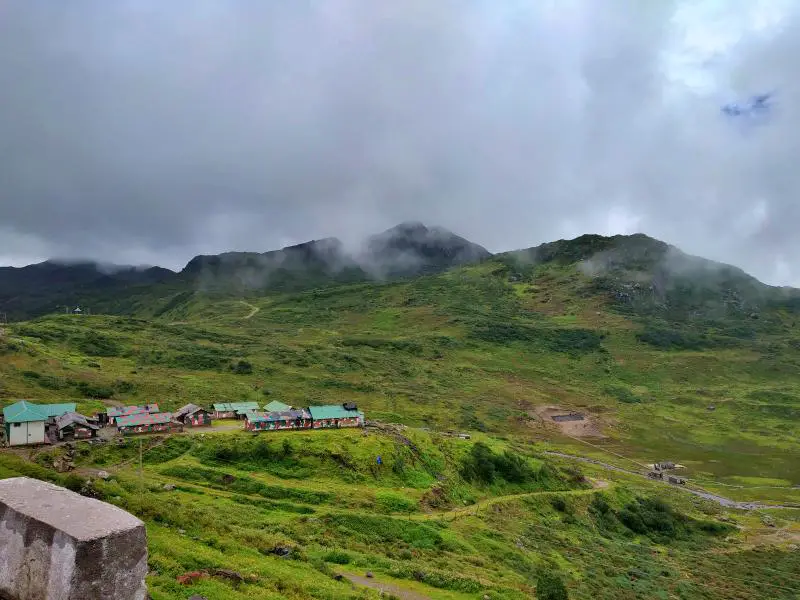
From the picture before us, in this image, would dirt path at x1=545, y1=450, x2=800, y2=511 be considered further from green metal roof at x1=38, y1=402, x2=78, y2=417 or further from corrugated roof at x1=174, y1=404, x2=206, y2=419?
green metal roof at x1=38, y1=402, x2=78, y2=417

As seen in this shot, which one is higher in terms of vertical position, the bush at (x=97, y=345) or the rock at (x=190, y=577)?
the bush at (x=97, y=345)

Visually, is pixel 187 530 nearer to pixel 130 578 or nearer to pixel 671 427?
pixel 130 578

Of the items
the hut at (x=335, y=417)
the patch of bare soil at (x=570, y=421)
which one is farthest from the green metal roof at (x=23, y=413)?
the patch of bare soil at (x=570, y=421)

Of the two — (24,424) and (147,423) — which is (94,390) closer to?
(147,423)

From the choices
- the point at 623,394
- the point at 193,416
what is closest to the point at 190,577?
the point at 193,416

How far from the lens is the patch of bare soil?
14888 cm

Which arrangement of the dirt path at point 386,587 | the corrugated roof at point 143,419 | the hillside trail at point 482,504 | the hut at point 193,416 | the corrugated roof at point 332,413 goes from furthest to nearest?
the corrugated roof at point 332,413 < the hut at point 193,416 < the corrugated roof at point 143,419 < the hillside trail at point 482,504 < the dirt path at point 386,587

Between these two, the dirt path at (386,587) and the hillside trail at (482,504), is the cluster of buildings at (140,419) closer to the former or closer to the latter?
the hillside trail at (482,504)

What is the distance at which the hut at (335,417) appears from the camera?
250 ft

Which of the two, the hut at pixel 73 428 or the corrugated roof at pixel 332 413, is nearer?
the hut at pixel 73 428

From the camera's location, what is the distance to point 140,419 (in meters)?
68.9

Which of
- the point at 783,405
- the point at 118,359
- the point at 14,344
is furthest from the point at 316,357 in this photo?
the point at 783,405

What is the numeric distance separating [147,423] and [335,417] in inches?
966

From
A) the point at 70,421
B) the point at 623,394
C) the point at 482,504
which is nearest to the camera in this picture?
the point at 482,504
